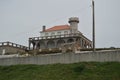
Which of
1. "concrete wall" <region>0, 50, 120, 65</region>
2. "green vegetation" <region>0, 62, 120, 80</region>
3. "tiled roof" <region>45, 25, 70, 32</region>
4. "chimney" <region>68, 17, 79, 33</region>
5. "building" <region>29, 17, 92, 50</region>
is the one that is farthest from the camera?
"tiled roof" <region>45, 25, 70, 32</region>

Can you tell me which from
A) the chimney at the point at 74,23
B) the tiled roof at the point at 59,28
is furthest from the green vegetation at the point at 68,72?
the tiled roof at the point at 59,28

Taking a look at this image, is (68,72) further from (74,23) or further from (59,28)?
(59,28)

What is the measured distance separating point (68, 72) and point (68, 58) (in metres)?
4.22

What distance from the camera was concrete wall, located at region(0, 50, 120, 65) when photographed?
3472 centimetres

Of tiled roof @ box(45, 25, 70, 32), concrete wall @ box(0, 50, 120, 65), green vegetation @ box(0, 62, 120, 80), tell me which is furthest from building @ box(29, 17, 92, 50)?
green vegetation @ box(0, 62, 120, 80)

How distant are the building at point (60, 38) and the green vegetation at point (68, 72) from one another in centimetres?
2725

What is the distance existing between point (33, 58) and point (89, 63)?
8.29m

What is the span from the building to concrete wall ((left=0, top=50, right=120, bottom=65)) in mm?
23710

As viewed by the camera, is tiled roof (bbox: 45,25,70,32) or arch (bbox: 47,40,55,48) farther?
tiled roof (bbox: 45,25,70,32)

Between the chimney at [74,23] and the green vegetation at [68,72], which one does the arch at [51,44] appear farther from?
the green vegetation at [68,72]

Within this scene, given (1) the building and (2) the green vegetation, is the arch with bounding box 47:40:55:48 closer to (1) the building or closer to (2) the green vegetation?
(1) the building

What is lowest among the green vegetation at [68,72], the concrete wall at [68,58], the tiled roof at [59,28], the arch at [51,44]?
the green vegetation at [68,72]

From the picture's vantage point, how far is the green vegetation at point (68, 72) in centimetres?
3102

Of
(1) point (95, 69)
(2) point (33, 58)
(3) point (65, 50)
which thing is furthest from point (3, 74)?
(1) point (95, 69)
